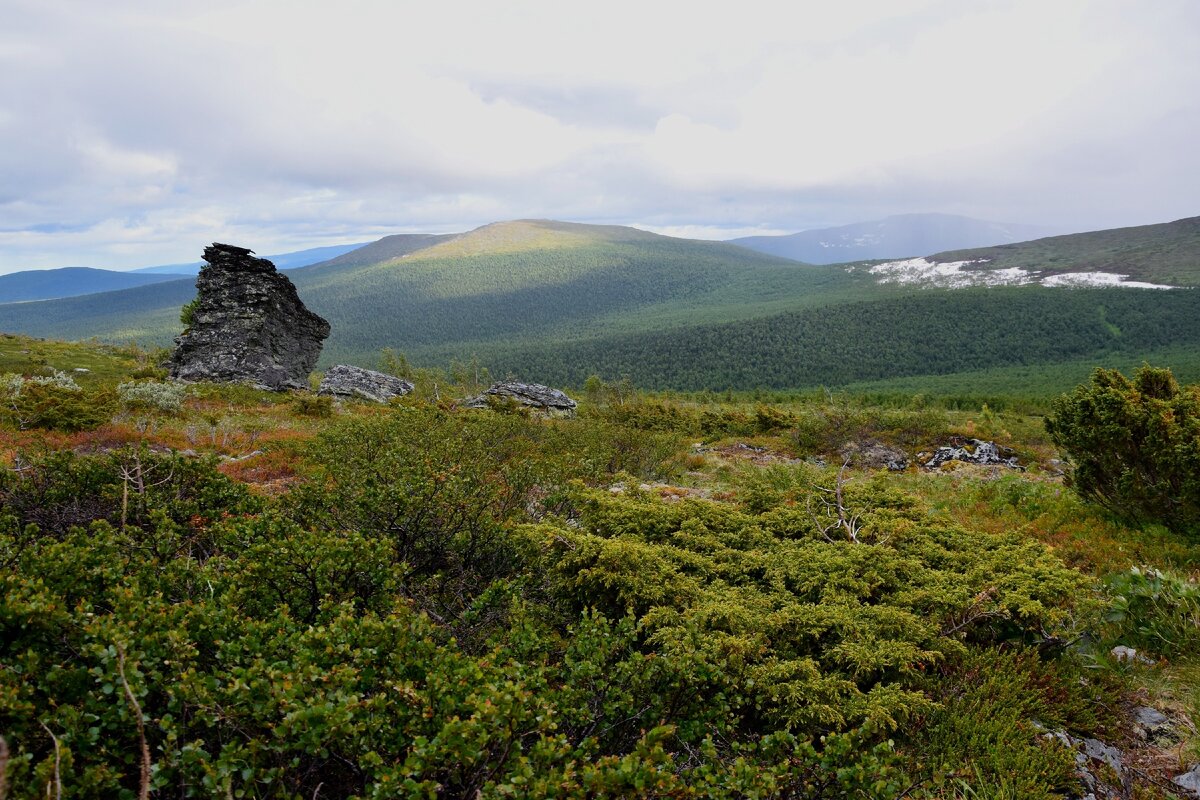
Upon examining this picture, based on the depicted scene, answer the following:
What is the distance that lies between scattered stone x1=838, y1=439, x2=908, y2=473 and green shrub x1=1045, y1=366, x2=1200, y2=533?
1034cm

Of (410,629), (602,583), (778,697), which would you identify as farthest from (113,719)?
(778,697)

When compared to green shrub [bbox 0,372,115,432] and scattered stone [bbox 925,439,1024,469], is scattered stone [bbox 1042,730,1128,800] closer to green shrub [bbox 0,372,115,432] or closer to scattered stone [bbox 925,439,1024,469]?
green shrub [bbox 0,372,115,432]

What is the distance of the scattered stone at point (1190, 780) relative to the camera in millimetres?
3305

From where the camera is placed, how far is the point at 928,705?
332 cm

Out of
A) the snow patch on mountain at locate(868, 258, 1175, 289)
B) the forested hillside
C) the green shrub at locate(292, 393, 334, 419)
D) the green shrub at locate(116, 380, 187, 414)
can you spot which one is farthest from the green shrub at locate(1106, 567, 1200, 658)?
the snow patch on mountain at locate(868, 258, 1175, 289)

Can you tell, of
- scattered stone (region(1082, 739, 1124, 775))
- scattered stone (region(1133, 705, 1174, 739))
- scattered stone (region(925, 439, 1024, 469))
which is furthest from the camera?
scattered stone (region(925, 439, 1024, 469))

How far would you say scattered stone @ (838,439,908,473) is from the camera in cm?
1872

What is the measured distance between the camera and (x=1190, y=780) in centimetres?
337

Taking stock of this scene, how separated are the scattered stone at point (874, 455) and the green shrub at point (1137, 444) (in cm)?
1034

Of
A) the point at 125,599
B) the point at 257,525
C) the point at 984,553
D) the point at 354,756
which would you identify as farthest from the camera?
the point at 984,553

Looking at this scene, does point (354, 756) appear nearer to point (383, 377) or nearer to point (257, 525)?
point (257, 525)

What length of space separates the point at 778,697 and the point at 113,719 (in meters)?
3.00

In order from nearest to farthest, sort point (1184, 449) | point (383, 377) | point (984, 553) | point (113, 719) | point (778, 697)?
1. point (113, 719)
2. point (778, 697)
3. point (984, 553)
4. point (1184, 449)
5. point (383, 377)

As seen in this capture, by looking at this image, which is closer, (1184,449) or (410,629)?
(410,629)
